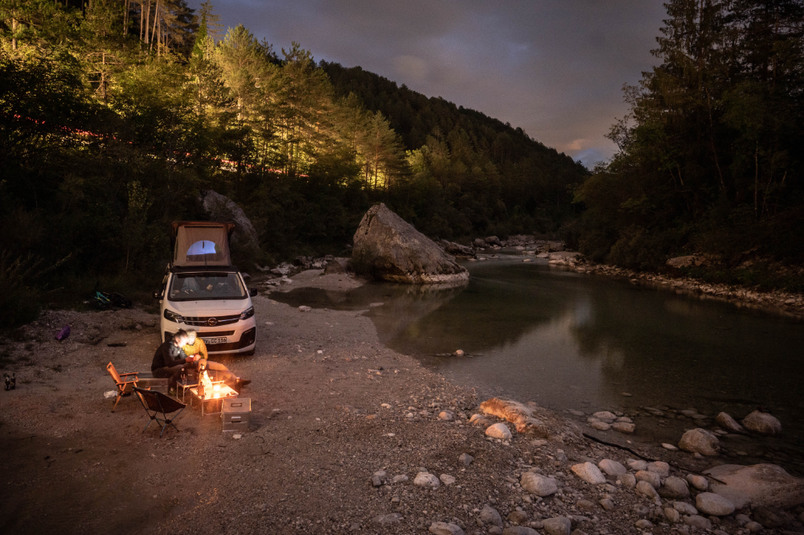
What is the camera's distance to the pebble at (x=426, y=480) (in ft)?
15.9

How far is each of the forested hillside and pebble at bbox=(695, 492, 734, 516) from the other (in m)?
13.1

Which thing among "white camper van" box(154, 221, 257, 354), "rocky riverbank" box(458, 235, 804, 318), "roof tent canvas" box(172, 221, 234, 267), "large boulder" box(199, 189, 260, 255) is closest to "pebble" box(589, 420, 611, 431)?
"white camper van" box(154, 221, 257, 354)

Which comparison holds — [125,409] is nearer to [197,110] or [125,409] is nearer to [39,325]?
[39,325]

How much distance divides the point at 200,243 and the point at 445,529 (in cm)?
1051

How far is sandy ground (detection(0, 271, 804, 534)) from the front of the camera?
4.18 metres

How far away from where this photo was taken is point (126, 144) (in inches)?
776

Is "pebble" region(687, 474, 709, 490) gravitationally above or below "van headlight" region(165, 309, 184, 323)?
below

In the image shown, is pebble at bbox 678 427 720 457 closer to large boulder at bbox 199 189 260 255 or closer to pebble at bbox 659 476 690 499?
pebble at bbox 659 476 690 499

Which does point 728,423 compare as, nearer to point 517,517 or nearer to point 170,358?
point 517,517

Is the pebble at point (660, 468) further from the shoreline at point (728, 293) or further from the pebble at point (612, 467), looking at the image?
the shoreline at point (728, 293)

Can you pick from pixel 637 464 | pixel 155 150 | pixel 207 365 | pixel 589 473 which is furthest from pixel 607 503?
pixel 155 150

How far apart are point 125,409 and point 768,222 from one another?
100 ft

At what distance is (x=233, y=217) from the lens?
26.1 metres

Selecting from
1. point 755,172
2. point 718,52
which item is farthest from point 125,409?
point 718,52
